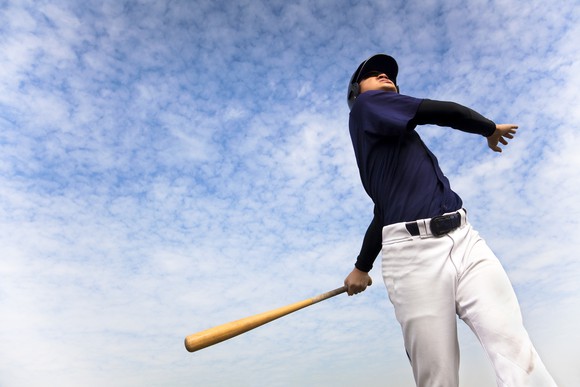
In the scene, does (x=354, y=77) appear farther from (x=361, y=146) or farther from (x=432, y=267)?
(x=432, y=267)

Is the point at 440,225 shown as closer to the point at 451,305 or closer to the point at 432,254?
the point at 432,254

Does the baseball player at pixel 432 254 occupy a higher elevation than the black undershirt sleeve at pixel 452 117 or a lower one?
lower

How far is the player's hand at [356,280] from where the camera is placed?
4.27 meters

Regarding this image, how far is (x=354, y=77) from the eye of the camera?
173 inches

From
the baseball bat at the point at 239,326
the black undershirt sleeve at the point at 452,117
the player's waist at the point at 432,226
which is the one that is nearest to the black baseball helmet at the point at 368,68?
the black undershirt sleeve at the point at 452,117

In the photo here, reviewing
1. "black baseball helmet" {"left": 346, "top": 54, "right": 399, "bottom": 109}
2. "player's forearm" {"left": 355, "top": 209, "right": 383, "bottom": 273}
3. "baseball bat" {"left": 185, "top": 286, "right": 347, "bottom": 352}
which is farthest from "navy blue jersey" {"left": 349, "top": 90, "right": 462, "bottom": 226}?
"baseball bat" {"left": 185, "top": 286, "right": 347, "bottom": 352}

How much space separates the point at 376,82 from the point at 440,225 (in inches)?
67.3

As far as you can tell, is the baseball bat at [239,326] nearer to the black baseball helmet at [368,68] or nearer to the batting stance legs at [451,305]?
the batting stance legs at [451,305]

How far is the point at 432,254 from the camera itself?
9.87ft

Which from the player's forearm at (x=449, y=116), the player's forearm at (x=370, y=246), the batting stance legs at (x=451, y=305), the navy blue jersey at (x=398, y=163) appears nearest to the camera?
the batting stance legs at (x=451, y=305)

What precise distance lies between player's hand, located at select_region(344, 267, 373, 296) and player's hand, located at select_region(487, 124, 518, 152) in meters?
1.68

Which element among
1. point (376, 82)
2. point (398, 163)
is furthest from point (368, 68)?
point (398, 163)

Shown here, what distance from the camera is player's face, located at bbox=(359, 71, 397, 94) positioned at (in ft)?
13.4

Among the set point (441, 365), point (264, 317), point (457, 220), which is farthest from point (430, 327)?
point (264, 317)
